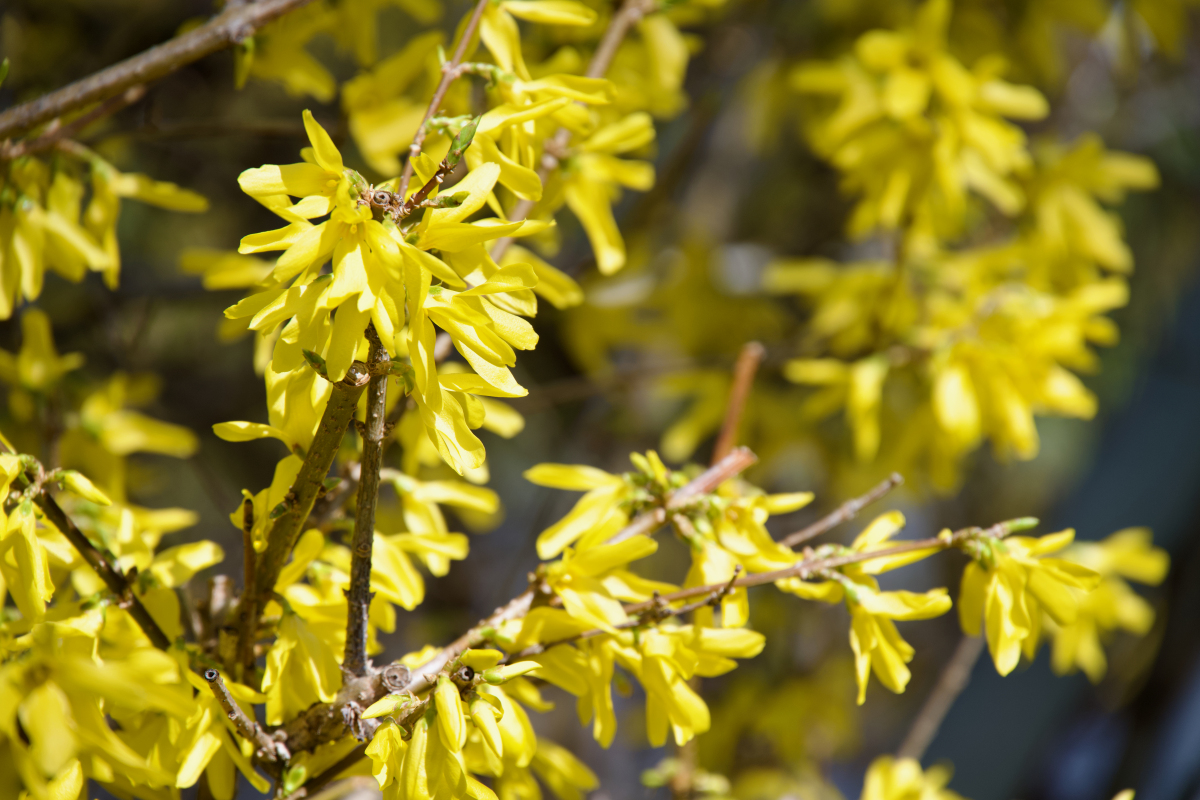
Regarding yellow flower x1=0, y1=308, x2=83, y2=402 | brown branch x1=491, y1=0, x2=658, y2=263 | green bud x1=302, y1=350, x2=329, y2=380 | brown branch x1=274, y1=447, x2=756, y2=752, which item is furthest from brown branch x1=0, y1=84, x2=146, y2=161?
brown branch x1=274, y1=447, x2=756, y2=752

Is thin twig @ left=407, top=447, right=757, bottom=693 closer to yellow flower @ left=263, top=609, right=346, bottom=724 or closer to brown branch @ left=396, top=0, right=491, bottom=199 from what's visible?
yellow flower @ left=263, top=609, right=346, bottom=724

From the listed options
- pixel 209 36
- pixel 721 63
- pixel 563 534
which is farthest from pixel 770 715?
pixel 721 63

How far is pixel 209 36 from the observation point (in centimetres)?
79

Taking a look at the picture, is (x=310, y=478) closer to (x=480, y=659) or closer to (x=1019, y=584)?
(x=480, y=659)

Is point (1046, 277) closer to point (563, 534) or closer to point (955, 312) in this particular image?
point (955, 312)

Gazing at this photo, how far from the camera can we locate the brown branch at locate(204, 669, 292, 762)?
56 cm

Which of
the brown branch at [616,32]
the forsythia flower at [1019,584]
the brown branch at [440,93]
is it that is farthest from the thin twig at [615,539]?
the brown branch at [616,32]

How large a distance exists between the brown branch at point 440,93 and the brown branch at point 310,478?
122mm

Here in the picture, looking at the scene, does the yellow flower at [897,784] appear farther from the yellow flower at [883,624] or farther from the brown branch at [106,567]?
the brown branch at [106,567]

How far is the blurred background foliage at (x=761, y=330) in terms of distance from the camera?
127cm

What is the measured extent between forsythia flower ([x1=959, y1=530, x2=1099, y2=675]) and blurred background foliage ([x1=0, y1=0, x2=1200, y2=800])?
17.7 inches

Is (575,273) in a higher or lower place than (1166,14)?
lower

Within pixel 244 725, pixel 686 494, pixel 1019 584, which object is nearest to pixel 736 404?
pixel 686 494

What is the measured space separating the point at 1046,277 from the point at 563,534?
1.06 m
